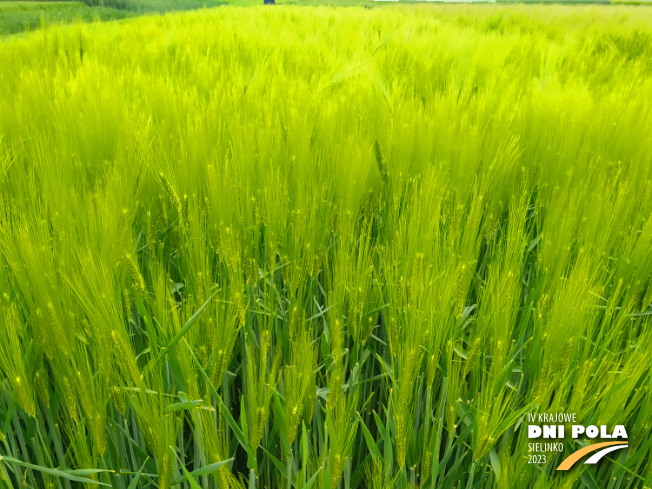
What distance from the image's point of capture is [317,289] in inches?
32.4

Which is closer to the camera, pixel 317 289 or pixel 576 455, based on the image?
pixel 576 455

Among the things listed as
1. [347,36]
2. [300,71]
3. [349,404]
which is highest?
[347,36]

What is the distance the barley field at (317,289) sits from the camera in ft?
1.64

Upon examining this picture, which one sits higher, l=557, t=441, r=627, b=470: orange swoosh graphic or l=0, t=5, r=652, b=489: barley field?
l=0, t=5, r=652, b=489: barley field

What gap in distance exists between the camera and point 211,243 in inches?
28.4

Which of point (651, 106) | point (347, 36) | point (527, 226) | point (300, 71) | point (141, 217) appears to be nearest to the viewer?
point (141, 217)

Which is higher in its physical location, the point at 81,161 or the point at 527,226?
the point at 81,161

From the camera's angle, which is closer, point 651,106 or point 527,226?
point 527,226

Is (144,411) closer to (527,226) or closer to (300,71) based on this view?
(527,226)

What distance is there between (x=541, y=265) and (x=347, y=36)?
2900 millimetres

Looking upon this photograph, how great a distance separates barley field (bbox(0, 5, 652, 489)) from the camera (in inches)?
19.7

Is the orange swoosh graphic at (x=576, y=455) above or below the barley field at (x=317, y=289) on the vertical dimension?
below

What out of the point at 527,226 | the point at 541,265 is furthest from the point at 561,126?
the point at 541,265

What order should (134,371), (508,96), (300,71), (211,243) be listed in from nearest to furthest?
(134,371) < (211,243) < (508,96) < (300,71)
